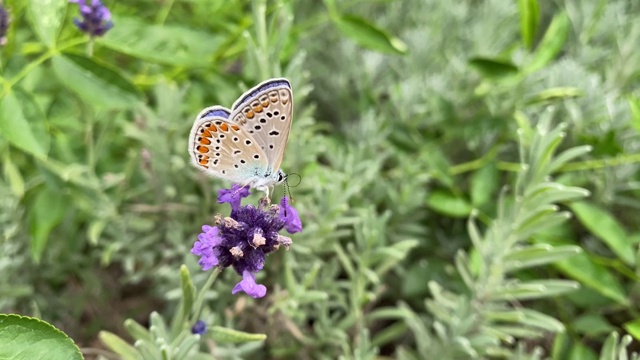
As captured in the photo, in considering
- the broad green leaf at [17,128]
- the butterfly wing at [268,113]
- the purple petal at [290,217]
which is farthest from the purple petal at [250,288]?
the broad green leaf at [17,128]

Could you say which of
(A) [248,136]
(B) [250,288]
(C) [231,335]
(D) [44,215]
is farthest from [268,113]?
(D) [44,215]

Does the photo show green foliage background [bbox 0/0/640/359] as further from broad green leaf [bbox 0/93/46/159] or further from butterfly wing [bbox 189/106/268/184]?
butterfly wing [bbox 189/106/268/184]

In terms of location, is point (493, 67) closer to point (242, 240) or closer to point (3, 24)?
point (242, 240)

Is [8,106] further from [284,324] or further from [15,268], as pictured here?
[284,324]

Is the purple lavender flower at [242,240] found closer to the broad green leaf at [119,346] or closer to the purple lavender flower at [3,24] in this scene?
the broad green leaf at [119,346]

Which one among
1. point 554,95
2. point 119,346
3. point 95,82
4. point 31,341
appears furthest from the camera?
point 554,95

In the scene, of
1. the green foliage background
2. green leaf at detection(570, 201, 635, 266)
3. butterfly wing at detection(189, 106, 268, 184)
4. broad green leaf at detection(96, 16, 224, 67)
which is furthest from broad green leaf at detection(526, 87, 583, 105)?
butterfly wing at detection(189, 106, 268, 184)

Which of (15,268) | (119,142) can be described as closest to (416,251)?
(119,142)

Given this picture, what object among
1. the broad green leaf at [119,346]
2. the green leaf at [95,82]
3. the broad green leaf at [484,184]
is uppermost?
the green leaf at [95,82]
